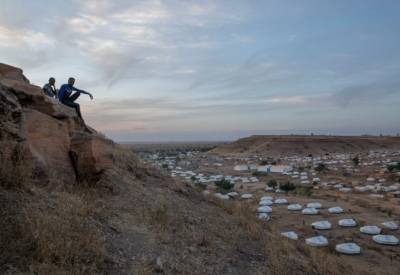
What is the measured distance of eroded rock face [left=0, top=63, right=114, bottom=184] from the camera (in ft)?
22.4

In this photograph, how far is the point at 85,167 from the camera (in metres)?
7.95

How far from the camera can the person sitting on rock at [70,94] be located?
1027 cm

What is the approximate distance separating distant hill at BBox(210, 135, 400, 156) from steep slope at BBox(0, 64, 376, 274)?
59.6 meters

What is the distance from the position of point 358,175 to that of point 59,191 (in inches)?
1254

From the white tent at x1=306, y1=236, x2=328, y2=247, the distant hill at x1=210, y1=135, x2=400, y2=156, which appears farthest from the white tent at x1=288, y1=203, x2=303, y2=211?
the distant hill at x1=210, y1=135, x2=400, y2=156

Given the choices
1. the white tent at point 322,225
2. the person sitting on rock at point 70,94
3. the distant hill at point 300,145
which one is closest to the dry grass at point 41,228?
the person sitting on rock at point 70,94

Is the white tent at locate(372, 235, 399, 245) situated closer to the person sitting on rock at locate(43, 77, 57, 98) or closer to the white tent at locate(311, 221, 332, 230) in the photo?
the white tent at locate(311, 221, 332, 230)

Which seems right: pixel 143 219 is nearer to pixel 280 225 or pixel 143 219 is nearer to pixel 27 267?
pixel 27 267

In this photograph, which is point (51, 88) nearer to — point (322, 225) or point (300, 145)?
point (322, 225)

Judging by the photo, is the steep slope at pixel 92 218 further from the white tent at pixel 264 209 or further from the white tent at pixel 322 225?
the white tent at pixel 264 209

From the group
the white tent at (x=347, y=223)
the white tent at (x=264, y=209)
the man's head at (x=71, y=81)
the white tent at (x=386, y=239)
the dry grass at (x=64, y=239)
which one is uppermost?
the man's head at (x=71, y=81)

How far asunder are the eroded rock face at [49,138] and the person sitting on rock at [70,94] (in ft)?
4.35

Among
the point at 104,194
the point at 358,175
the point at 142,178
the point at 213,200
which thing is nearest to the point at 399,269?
the point at 213,200

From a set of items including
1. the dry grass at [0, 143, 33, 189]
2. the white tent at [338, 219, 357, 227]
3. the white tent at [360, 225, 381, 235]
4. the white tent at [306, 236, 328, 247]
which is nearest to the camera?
the dry grass at [0, 143, 33, 189]
